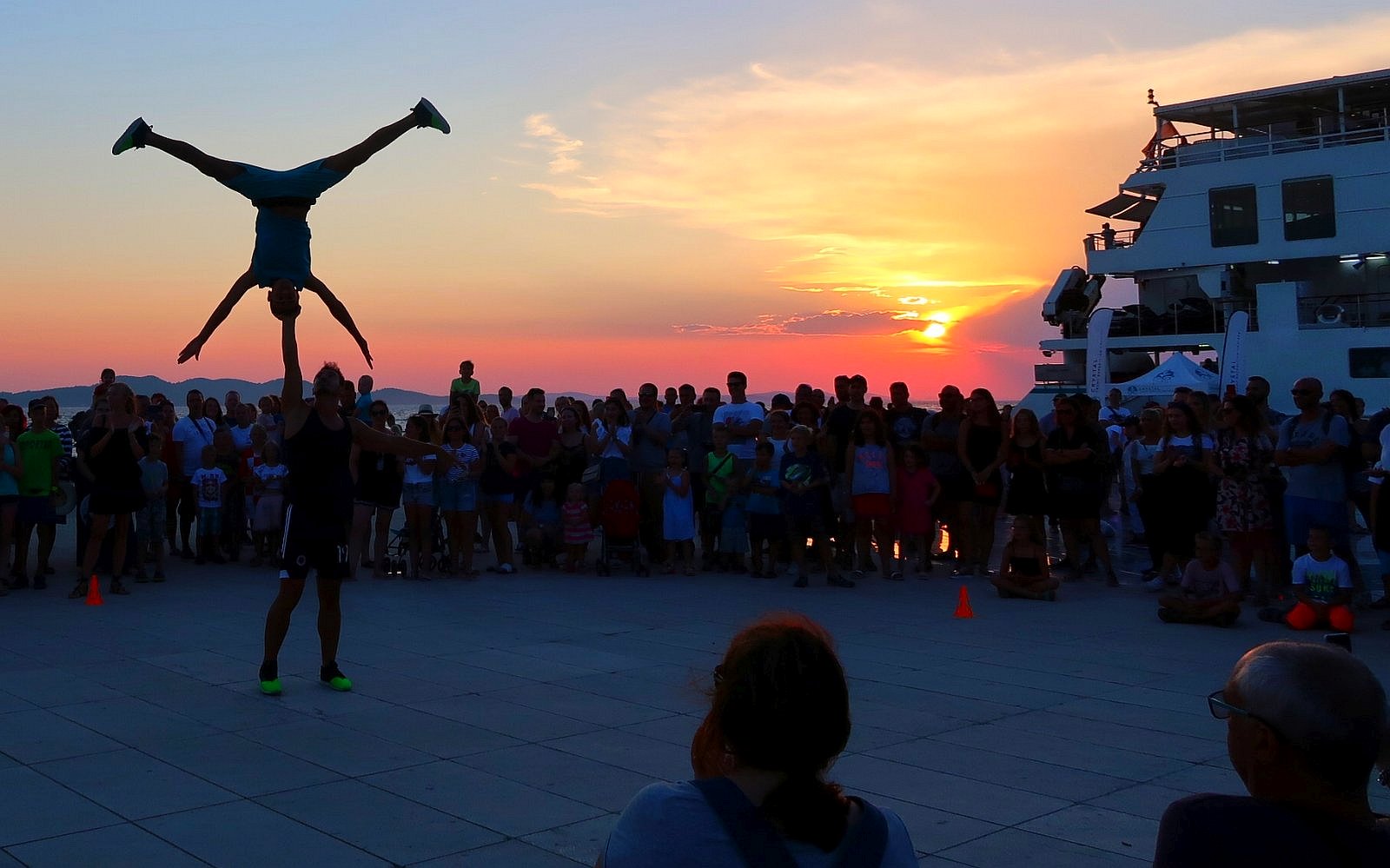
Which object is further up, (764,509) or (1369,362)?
(1369,362)

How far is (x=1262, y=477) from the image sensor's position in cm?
1027

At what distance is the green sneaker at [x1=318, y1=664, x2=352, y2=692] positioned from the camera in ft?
24.2

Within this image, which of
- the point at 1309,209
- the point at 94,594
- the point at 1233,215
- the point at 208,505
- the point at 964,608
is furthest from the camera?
the point at 1233,215

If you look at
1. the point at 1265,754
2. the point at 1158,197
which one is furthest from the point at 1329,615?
the point at 1158,197

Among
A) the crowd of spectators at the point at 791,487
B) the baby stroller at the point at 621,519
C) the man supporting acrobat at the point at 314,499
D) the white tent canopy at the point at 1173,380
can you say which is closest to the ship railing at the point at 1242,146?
the white tent canopy at the point at 1173,380

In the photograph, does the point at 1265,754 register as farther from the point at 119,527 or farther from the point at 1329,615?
the point at 119,527

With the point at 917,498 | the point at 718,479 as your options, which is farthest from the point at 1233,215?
the point at 718,479

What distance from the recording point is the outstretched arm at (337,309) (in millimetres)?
8695

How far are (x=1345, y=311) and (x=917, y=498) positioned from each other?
1637 centimetres

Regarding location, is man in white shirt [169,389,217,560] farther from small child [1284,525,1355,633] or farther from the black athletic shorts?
small child [1284,525,1355,633]

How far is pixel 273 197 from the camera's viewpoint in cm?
829

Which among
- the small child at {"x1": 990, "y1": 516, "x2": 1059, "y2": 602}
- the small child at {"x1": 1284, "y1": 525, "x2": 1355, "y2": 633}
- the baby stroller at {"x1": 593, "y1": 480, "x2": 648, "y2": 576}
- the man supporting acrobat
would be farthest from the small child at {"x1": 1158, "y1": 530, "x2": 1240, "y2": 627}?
the man supporting acrobat

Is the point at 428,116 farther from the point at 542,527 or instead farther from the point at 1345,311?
the point at 1345,311

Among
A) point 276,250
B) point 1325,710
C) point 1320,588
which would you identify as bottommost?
point 1320,588
